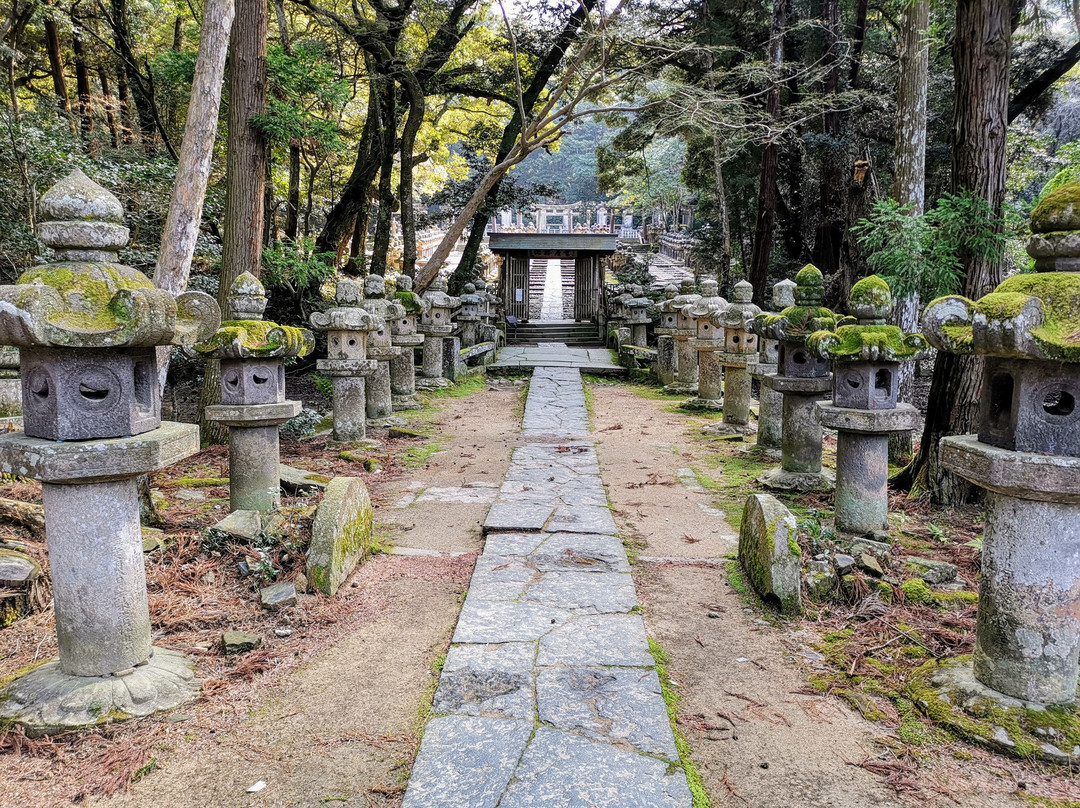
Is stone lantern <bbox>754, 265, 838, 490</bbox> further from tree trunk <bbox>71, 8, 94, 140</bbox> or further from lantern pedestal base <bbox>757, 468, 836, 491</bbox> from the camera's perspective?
tree trunk <bbox>71, 8, 94, 140</bbox>

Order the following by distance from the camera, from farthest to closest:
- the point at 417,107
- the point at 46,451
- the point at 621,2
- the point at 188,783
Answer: the point at 417,107
the point at 621,2
the point at 46,451
the point at 188,783

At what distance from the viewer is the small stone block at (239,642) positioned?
3.59 meters

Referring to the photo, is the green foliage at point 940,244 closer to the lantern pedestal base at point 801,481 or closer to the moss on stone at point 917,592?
the lantern pedestal base at point 801,481

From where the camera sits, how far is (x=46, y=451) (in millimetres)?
2850

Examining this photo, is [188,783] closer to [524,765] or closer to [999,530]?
[524,765]

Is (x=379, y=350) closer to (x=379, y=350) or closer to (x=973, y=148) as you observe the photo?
(x=379, y=350)

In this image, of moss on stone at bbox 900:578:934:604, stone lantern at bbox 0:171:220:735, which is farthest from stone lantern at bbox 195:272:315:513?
moss on stone at bbox 900:578:934:604

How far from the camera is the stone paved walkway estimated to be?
2.54 meters

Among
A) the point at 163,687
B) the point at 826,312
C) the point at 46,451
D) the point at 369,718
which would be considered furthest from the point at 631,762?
the point at 826,312

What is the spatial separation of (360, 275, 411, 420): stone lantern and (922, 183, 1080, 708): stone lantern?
7.34 metres

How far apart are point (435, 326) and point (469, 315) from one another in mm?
3098

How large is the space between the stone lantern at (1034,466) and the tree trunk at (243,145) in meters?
7.48

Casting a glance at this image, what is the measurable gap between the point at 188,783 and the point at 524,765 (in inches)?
48.7

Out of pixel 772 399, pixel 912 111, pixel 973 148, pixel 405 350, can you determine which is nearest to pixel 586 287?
pixel 405 350
